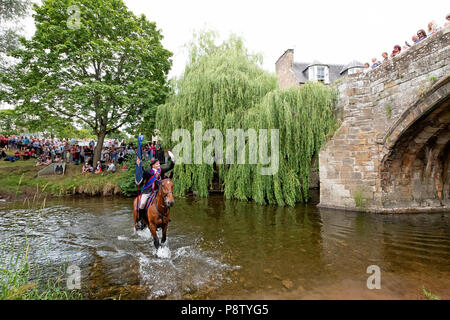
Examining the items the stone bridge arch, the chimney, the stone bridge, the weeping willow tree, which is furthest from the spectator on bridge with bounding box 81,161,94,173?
the chimney

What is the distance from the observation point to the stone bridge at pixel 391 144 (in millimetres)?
6945

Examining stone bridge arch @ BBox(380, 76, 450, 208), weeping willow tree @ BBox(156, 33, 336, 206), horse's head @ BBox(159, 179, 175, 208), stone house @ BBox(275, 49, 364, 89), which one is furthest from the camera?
stone house @ BBox(275, 49, 364, 89)

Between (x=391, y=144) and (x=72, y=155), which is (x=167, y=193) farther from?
(x=72, y=155)

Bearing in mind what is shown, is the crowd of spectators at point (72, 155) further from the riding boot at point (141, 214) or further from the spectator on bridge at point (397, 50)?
the spectator on bridge at point (397, 50)

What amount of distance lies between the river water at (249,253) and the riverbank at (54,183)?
4.62 meters

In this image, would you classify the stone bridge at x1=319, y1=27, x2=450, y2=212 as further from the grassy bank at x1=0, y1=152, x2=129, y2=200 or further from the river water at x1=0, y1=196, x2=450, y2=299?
the grassy bank at x1=0, y1=152, x2=129, y2=200

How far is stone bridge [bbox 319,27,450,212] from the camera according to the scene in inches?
273

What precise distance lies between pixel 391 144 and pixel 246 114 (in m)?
5.50

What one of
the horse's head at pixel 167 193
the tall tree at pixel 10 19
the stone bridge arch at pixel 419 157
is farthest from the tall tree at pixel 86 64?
the stone bridge arch at pixel 419 157

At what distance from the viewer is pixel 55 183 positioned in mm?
12961

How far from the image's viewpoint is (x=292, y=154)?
920cm

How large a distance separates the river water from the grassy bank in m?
4.63
